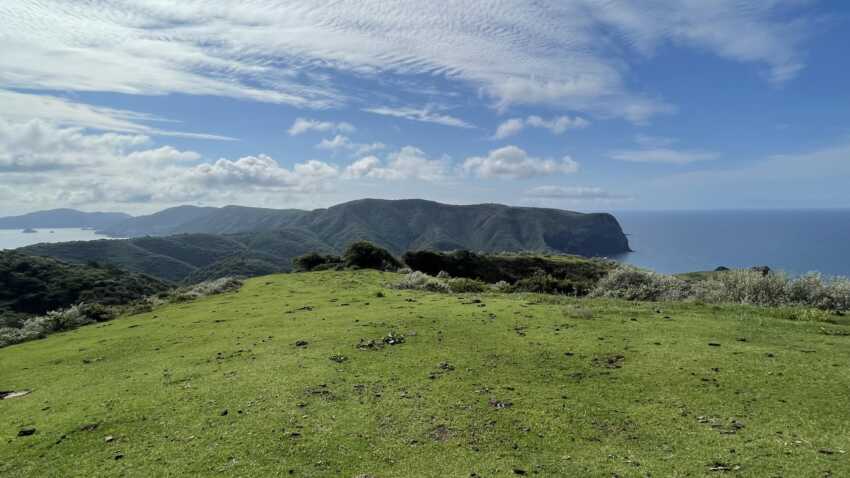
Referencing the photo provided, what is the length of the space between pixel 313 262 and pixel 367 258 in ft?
33.3

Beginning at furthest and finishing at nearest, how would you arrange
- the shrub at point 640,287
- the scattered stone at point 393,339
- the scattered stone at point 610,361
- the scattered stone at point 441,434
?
the shrub at point 640,287 → the scattered stone at point 393,339 → the scattered stone at point 610,361 → the scattered stone at point 441,434

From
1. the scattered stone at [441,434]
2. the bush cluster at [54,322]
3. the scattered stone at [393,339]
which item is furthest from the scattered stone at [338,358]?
the bush cluster at [54,322]

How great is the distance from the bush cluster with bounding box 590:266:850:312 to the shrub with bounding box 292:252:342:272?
39895 mm

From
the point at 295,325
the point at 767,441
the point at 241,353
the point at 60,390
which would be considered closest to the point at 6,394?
the point at 60,390

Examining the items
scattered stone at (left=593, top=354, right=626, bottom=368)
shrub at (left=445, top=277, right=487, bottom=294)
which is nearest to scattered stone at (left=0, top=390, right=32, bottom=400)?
scattered stone at (left=593, top=354, right=626, bottom=368)

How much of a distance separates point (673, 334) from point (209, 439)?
1464cm

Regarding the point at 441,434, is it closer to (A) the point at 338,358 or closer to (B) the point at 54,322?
(A) the point at 338,358

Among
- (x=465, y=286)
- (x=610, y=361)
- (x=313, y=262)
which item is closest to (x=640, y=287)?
(x=465, y=286)

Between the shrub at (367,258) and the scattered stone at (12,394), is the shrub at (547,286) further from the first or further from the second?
the scattered stone at (12,394)

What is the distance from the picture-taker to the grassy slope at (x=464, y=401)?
28.3 feet

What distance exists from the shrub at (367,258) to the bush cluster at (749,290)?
105 ft

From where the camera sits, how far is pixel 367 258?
187ft

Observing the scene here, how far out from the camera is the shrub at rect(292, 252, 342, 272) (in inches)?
2376

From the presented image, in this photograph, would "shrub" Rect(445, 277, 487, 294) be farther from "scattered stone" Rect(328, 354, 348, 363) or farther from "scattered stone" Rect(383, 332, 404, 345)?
"scattered stone" Rect(328, 354, 348, 363)
